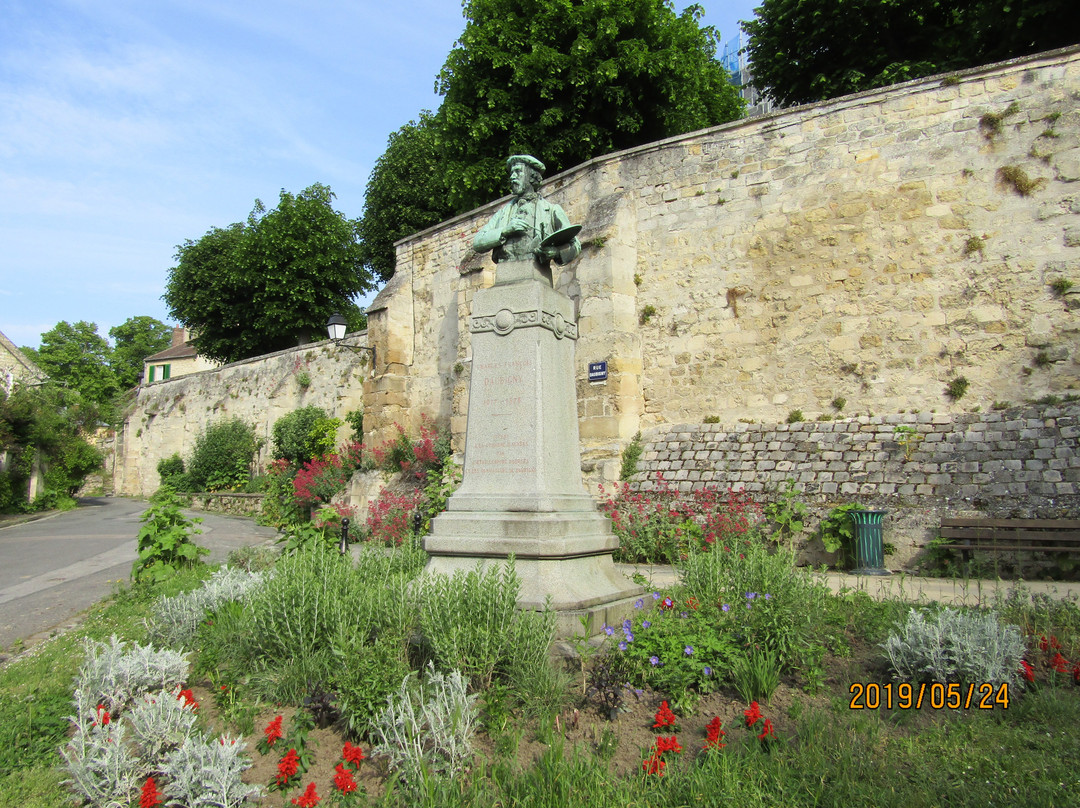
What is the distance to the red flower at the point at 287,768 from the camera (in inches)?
115

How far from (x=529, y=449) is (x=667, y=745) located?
2.44 metres

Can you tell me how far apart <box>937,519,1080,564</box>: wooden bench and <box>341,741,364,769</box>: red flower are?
19.9 ft

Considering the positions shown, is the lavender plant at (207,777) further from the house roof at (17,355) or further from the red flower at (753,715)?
the house roof at (17,355)

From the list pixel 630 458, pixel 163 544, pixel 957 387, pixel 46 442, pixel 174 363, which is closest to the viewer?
pixel 163 544

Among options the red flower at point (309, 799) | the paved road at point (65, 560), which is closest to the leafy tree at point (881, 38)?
the red flower at point (309, 799)

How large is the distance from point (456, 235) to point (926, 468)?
10279mm

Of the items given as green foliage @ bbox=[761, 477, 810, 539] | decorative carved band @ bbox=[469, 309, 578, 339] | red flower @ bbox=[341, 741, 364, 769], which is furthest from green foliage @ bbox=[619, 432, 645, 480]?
red flower @ bbox=[341, 741, 364, 769]

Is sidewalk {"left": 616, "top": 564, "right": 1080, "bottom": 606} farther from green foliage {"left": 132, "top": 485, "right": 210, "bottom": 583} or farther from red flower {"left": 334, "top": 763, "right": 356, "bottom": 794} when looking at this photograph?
green foliage {"left": 132, "top": 485, "right": 210, "bottom": 583}

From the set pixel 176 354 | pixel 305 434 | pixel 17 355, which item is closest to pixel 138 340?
pixel 176 354

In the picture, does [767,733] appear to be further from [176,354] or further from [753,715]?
[176,354]

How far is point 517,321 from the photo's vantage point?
5270mm

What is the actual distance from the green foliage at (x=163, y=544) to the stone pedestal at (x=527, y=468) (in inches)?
136

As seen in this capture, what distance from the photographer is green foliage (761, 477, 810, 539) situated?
26.6ft

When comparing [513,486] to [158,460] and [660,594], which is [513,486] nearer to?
[660,594]
